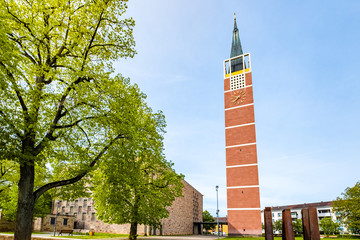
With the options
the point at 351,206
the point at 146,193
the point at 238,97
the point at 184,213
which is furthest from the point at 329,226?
the point at 146,193

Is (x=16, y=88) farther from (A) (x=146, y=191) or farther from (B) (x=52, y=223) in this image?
(B) (x=52, y=223)

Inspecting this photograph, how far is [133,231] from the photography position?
25078mm

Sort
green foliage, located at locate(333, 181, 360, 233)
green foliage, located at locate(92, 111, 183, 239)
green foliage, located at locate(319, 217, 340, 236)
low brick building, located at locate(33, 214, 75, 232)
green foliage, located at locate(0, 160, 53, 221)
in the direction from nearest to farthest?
green foliage, located at locate(92, 111, 183, 239)
green foliage, located at locate(0, 160, 53, 221)
green foliage, located at locate(333, 181, 360, 233)
low brick building, located at locate(33, 214, 75, 232)
green foliage, located at locate(319, 217, 340, 236)

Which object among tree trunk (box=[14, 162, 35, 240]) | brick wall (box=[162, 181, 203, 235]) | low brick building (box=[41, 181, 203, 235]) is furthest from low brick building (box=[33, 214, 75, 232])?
tree trunk (box=[14, 162, 35, 240])

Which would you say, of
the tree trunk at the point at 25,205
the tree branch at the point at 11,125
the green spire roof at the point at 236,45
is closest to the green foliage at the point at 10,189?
the tree trunk at the point at 25,205

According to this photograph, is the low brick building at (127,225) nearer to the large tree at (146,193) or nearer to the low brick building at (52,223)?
the low brick building at (52,223)

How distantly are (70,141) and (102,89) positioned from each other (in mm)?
3228

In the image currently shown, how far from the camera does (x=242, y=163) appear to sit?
44.0 m

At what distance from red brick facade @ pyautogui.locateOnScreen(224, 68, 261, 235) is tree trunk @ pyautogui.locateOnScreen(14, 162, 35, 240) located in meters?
35.4

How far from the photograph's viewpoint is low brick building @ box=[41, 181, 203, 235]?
45.1m

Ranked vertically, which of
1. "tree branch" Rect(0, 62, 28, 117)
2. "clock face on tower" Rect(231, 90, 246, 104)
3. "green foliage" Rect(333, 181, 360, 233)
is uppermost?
"clock face on tower" Rect(231, 90, 246, 104)

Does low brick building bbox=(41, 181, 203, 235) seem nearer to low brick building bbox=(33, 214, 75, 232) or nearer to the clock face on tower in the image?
low brick building bbox=(33, 214, 75, 232)

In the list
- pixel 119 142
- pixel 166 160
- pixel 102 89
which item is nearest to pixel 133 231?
pixel 166 160

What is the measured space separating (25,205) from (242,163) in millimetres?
36907
